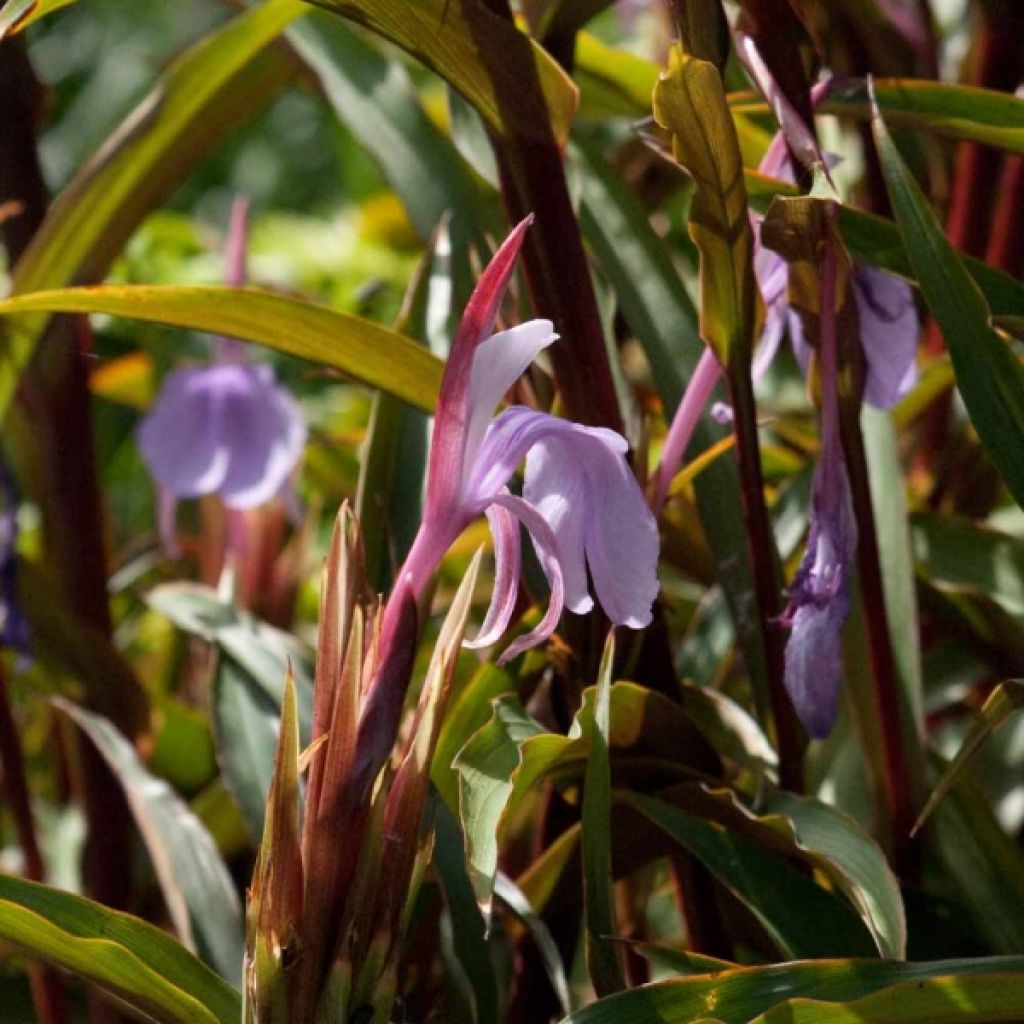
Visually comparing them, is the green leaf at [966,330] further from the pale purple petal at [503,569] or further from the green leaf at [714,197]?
the pale purple petal at [503,569]

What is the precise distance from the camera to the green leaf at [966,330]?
57 centimetres

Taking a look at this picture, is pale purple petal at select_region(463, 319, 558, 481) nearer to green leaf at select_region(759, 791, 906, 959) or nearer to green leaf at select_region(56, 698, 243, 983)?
green leaf at select_region(759, 791, 906, 959)

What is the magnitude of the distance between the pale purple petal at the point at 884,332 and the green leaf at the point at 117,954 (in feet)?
1.18

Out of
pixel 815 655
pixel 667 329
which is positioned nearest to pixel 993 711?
pixel 815 655

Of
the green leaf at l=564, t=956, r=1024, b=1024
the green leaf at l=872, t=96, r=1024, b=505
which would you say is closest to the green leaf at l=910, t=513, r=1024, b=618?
the green leaf at l=872, t=96, r=1024, b=505

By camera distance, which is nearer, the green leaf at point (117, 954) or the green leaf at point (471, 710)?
the green leaf at point (117, 954)

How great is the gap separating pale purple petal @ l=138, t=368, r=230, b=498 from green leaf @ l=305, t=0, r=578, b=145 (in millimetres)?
494

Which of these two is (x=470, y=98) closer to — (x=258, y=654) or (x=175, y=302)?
(x=175, y=302)

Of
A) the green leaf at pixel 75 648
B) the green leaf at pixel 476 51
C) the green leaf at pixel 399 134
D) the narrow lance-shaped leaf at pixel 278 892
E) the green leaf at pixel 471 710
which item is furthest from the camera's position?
the green leaf at pixel 75 648

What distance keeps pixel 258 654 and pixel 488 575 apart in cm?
42

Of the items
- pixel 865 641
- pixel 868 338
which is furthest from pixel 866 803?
pixel 868 338

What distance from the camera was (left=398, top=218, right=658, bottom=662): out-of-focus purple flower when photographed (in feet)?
1.61

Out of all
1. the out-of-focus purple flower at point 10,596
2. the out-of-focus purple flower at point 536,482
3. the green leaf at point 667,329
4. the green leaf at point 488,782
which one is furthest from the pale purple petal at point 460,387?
the out-of-focus purple flower at point 10,596

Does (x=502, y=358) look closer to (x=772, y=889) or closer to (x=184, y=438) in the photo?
(x=772, y=889)
